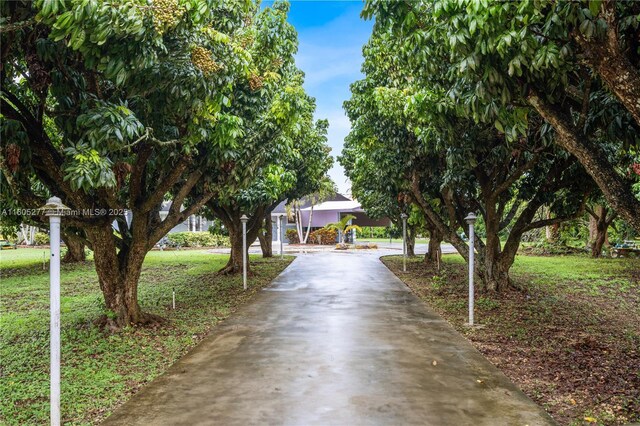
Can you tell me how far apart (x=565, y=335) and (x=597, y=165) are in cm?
353

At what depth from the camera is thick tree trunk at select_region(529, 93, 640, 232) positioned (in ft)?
16.1

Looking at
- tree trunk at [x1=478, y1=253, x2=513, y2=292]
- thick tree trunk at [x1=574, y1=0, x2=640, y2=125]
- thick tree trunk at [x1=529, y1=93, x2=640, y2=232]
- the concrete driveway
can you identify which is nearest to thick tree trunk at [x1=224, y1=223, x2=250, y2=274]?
the concrete driveway

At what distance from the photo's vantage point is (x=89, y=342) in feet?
23.6

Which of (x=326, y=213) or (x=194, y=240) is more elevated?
(x=326, y=213)

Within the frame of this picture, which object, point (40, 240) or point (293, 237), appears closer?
point (40, 240)

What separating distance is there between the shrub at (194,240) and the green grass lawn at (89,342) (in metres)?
19.4

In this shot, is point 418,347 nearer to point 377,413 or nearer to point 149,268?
point 377,413

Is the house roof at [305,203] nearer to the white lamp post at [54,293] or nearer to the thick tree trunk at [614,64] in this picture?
the thick tree trunk at [614,64]

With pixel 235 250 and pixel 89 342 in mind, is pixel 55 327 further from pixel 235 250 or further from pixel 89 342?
pixel 235 250

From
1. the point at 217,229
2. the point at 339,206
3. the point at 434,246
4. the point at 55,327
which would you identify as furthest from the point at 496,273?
the point at 339,206

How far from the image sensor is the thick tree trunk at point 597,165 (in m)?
4.92

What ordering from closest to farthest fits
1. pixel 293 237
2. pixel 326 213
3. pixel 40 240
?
1. pixel 40 240
2. pixel 293 237
3. pixel 326 213

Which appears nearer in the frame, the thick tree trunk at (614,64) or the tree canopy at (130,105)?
the thick tree trunk at (614,64)

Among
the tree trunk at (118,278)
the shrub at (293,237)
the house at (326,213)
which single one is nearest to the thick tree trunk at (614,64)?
the tree trunk at (118,278)
